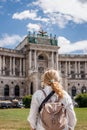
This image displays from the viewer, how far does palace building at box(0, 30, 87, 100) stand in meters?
106

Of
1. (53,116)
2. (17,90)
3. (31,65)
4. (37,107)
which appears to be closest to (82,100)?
(17,90)

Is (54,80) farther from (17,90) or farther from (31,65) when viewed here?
(31,65)

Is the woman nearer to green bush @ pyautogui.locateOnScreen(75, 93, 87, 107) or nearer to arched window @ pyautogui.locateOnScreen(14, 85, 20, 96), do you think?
green bush @ pyautogui.locateOnScreen(75, 93, 87, 107)

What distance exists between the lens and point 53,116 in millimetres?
7969

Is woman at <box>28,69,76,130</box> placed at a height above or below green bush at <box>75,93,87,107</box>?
above

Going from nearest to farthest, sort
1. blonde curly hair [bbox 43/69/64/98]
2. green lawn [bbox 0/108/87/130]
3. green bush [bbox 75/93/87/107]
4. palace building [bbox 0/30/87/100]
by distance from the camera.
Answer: blonde curly hair [bbox 43/69/64/98], green lawn [bbox 0/108/87/130], green bush [bbox 75/93/87/107], palace building [bbox 0/30/87/100]

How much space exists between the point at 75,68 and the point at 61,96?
11356cm

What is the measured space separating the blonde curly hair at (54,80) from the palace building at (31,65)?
92.9 meters

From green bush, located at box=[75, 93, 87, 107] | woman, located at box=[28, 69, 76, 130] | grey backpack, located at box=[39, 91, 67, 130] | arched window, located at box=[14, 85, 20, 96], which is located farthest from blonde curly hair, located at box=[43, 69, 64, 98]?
arched window, located at box=[14, 85, 20, 96]

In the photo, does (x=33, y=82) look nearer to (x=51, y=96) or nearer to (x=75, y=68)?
(x=75, y=68)

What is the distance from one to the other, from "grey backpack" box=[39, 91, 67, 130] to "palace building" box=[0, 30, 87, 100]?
93218mm

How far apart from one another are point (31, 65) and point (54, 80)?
335 feet

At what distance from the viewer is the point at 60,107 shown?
8.16 m

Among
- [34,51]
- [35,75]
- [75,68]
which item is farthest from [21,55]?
[75,68]
